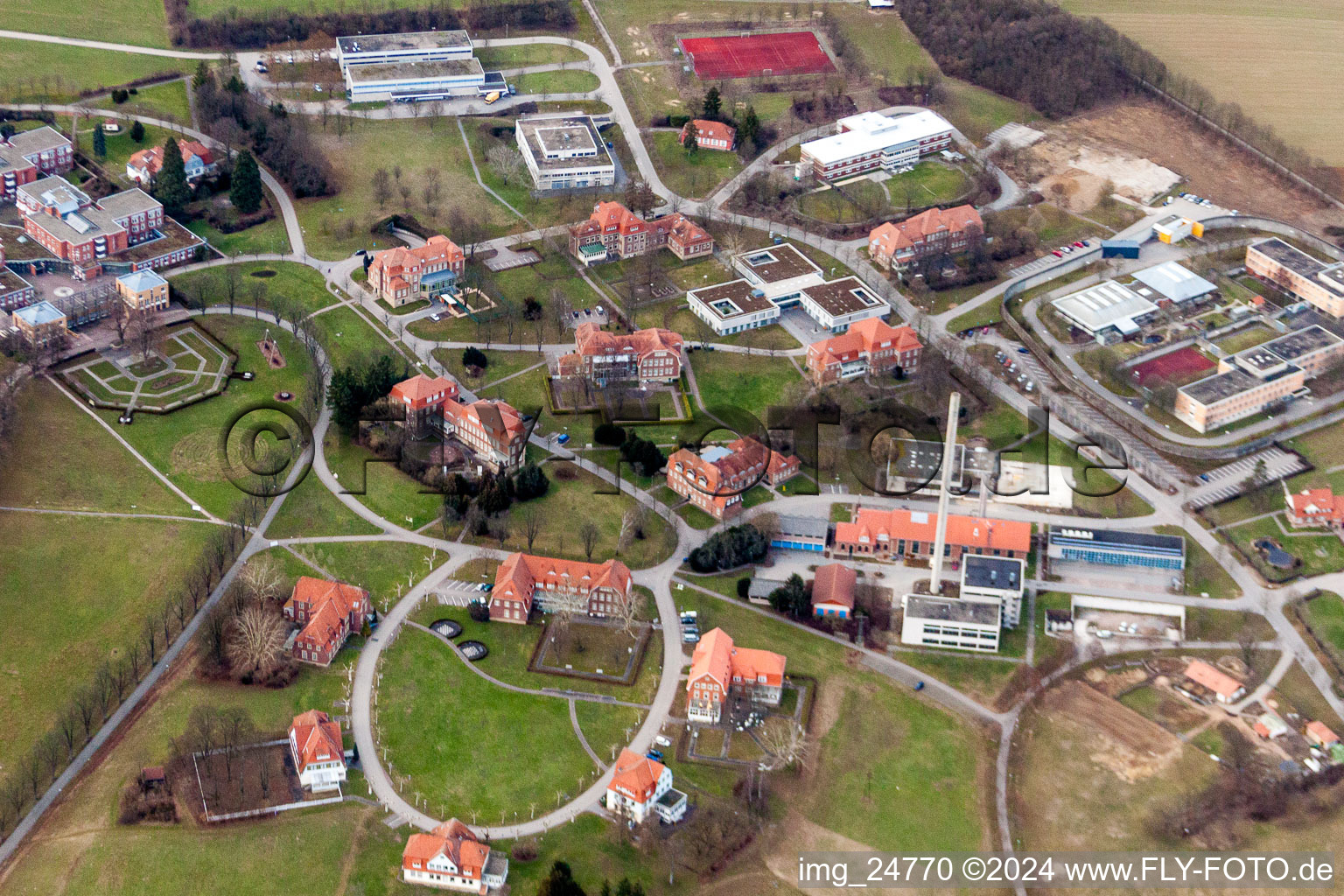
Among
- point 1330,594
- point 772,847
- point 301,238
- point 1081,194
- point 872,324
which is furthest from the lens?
point 1081,194

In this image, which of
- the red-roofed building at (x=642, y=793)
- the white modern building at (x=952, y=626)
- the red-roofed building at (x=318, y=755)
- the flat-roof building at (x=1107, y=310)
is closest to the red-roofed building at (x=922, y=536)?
the white modern building at (x=952, y=626)

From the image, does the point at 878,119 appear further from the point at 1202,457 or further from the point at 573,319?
the point at 1202,457

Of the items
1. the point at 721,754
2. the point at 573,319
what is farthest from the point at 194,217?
the point at 721,754

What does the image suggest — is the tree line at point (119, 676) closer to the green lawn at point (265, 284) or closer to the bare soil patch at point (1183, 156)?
the green lawn at point (265, 284)

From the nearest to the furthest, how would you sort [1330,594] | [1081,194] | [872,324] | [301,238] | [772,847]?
[772,847]
[1330,594]
[872,324]
[301,238]
[1081,194]

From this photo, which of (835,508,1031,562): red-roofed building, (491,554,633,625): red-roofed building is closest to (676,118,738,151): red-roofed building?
(835,508,1031,562): red-roofed building
